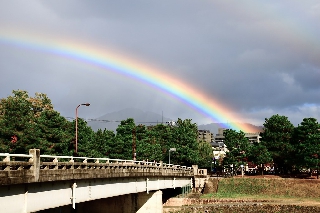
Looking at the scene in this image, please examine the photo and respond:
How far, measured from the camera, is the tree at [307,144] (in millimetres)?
79312

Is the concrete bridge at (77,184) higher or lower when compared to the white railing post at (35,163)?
lower

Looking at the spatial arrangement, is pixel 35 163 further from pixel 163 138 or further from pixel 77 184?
pixel 163 138

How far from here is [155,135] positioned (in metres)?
116

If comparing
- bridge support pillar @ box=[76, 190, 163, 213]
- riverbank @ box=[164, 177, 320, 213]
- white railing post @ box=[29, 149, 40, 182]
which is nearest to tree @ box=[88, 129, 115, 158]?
riverbank @ box=[164, 177, 320, 213]

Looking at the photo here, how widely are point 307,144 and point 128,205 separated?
Result: 1877 inches

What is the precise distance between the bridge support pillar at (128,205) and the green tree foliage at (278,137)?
44958 millimetres

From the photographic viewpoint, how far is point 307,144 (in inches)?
3194

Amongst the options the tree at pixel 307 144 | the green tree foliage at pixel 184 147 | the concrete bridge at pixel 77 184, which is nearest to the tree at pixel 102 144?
the green tree foliage at pixel 184 147

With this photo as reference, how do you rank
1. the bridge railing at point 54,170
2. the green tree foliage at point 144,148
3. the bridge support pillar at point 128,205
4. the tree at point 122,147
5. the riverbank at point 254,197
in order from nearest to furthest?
the bridge railing at point 54,170 → the bridge support pillar at point 128,205 → the riverbank at point 254,197 → the tree at point 122,147 → the green tree foliage at point 144,148

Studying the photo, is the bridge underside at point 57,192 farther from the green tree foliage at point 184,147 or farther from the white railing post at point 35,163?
the green tree foliage at point 184,147

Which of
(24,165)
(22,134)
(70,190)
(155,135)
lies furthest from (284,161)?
(24,165)

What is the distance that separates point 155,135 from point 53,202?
87406 millimetres

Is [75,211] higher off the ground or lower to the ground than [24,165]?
lower

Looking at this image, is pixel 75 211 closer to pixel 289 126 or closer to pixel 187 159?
pixel 187 159
